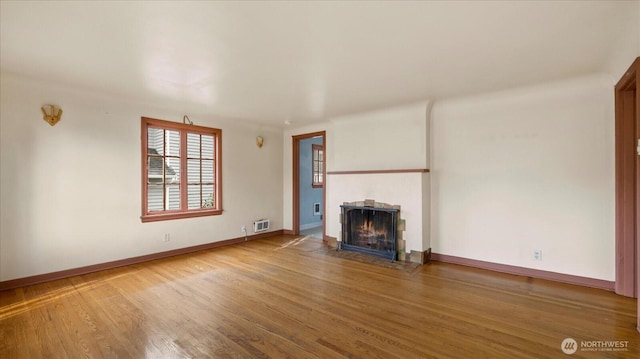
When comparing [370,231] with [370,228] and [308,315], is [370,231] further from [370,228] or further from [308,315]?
[308,315]

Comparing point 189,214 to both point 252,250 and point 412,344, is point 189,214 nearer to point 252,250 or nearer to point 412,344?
point 252,250

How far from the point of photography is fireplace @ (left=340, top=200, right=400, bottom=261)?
4.33 metres

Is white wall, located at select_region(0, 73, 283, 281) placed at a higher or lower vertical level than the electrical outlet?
higher

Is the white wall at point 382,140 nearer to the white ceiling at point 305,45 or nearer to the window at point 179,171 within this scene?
the white ceiling at point 305,45

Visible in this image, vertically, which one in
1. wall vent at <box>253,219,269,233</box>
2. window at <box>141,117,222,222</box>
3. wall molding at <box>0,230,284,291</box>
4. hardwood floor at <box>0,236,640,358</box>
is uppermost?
window at <box>141,117,222,222</box>

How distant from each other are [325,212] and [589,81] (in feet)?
13.5

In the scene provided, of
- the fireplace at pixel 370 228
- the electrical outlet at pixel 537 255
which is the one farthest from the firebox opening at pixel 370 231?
the electrical outlet at pixel 537 255

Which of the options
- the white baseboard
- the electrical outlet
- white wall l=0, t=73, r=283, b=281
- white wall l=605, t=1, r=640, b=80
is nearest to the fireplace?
the electrical outlet

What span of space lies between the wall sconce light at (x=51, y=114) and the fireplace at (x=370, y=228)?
4092mm

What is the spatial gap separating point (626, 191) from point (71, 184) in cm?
627

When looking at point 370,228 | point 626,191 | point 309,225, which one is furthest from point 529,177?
point 309,225

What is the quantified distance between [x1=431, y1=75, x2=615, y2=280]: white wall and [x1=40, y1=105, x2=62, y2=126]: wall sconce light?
16.4 feet

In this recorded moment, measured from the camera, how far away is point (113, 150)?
393cm

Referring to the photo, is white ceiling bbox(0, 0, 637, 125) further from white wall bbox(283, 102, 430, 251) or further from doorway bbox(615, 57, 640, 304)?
white wall bbox(283, 102, 430, 251)
